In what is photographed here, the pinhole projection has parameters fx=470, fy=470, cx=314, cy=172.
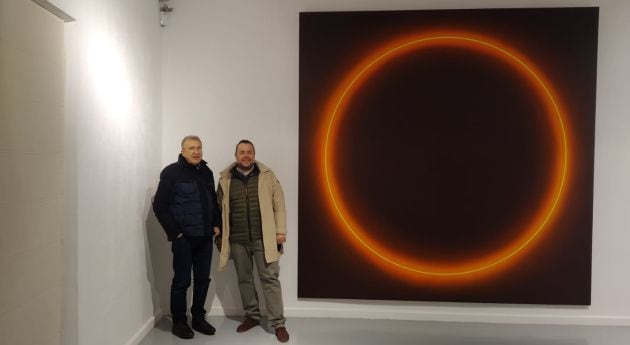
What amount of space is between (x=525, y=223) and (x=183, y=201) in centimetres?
259

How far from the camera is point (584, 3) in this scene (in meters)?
3.62

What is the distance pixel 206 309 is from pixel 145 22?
2302 mm

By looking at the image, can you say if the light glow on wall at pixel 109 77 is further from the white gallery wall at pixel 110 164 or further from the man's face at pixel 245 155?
the man's face at pixel 245 155

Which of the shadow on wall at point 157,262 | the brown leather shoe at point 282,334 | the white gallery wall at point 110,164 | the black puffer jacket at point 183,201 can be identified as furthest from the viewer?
the shadow on wall at point 157,262

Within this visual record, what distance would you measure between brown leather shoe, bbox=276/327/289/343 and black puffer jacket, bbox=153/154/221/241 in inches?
34.2

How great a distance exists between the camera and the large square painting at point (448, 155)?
3.64 meters

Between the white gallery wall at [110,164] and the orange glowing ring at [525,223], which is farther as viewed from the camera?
the orange glowing ring at [525,223]

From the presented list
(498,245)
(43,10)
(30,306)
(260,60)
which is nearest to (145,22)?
(260,60)

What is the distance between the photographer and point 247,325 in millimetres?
3557

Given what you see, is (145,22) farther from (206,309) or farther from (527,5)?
(527,5)

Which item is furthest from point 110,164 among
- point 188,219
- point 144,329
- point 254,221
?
point 144,329

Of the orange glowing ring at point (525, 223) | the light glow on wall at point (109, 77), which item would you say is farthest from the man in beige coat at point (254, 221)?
the light glow on wall at point (109, 77)

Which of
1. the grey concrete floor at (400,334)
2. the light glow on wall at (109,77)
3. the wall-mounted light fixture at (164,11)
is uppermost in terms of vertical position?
the wall-mounted light fixture at (164,11)

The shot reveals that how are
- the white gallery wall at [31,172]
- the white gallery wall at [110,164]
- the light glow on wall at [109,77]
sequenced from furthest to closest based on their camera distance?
the light glow on wall at [109,77] → the white gallery wall at [110,164] → the white gallery wall at [31,172]
